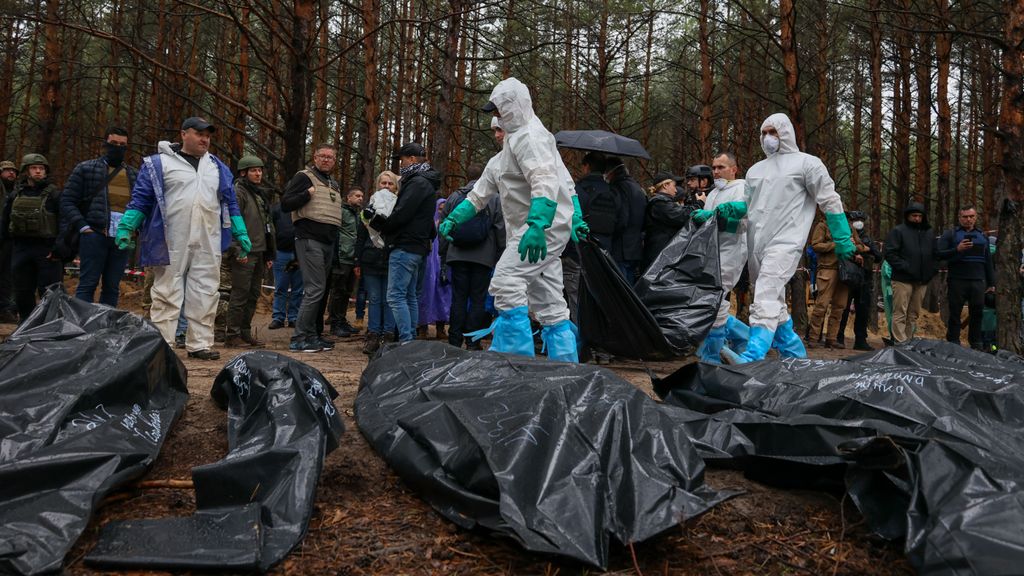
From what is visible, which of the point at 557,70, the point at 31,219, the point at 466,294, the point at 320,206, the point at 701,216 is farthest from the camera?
the point at 557,70

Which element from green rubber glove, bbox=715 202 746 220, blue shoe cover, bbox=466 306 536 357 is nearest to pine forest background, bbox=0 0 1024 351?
green rubber glove, bbox=715 202 746 220

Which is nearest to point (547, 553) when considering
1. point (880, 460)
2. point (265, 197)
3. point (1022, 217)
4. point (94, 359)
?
point (880, 460)

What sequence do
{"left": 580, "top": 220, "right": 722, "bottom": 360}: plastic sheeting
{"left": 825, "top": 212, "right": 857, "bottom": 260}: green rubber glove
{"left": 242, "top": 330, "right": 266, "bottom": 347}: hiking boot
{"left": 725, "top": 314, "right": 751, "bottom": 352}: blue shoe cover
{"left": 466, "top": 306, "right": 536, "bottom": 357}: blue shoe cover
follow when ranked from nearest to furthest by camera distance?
{"left": 466, "top": 306, "right": 536, "bottom": 357}: blue shoe cover → {"left": 580, "top": 220, "right": 722, "bottom": 360}: plastic sheeting → {"left": 825, "top": 212, "right": 857, "bottom": 260}: green rubber glove → {"left": 725, "top": 314, "right": 751, "bottom": 352}: blue shoe cover → {"left": 242, "top": 330, "right": 266, "bottom": 347}: hiking boot

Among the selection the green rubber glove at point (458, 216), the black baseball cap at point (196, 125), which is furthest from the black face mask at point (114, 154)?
the green rubber glove at point (458, 216)

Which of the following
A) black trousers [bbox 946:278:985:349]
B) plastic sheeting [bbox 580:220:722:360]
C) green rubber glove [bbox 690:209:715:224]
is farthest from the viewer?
black trousers [bbox 946:278:985:349]

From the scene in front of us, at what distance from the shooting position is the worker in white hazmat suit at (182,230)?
5555mm

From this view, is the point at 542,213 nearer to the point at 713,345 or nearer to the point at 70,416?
the point at 713,345

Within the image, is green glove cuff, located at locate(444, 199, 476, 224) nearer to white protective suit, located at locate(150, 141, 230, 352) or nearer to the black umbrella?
the black umbrella

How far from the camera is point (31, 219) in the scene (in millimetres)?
7340

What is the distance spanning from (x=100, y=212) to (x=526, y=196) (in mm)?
3721

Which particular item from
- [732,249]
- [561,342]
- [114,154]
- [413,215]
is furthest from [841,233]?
[114,154]

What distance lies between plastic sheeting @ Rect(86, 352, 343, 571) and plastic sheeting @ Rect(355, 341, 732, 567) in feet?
1.15

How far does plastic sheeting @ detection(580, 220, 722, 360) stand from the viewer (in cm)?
524

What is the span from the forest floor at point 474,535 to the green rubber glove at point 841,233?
11.0 ft
